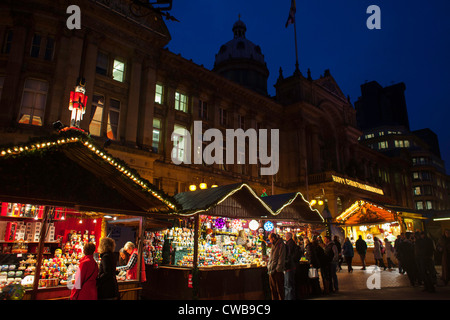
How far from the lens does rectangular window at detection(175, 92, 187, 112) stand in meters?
27.8

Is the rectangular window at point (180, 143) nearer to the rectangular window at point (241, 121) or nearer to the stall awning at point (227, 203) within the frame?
the rectangular window at point (241, 121)

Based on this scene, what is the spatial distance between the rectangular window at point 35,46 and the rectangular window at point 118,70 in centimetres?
492

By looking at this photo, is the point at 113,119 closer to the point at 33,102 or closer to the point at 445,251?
the point at 33,102

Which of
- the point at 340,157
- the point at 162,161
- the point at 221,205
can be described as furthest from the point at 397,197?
the point at 221,205

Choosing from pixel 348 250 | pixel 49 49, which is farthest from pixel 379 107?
pixel 49 49

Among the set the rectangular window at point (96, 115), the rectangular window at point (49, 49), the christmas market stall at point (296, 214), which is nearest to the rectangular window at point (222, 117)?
the rectangular window at point (96, 115)

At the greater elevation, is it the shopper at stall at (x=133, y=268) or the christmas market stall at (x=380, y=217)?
the christmas market stall at (x=380, y=217)

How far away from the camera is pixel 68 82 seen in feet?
64.5

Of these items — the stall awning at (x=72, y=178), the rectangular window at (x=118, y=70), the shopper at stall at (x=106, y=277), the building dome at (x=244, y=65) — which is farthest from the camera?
the building dome at (x=244, y=65)

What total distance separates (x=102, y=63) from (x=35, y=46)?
4.20 m

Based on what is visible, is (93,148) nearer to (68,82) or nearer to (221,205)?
(221,205)

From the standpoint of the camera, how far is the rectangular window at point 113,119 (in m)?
22.0

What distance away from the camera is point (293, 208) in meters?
15.1

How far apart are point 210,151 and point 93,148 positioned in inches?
847
